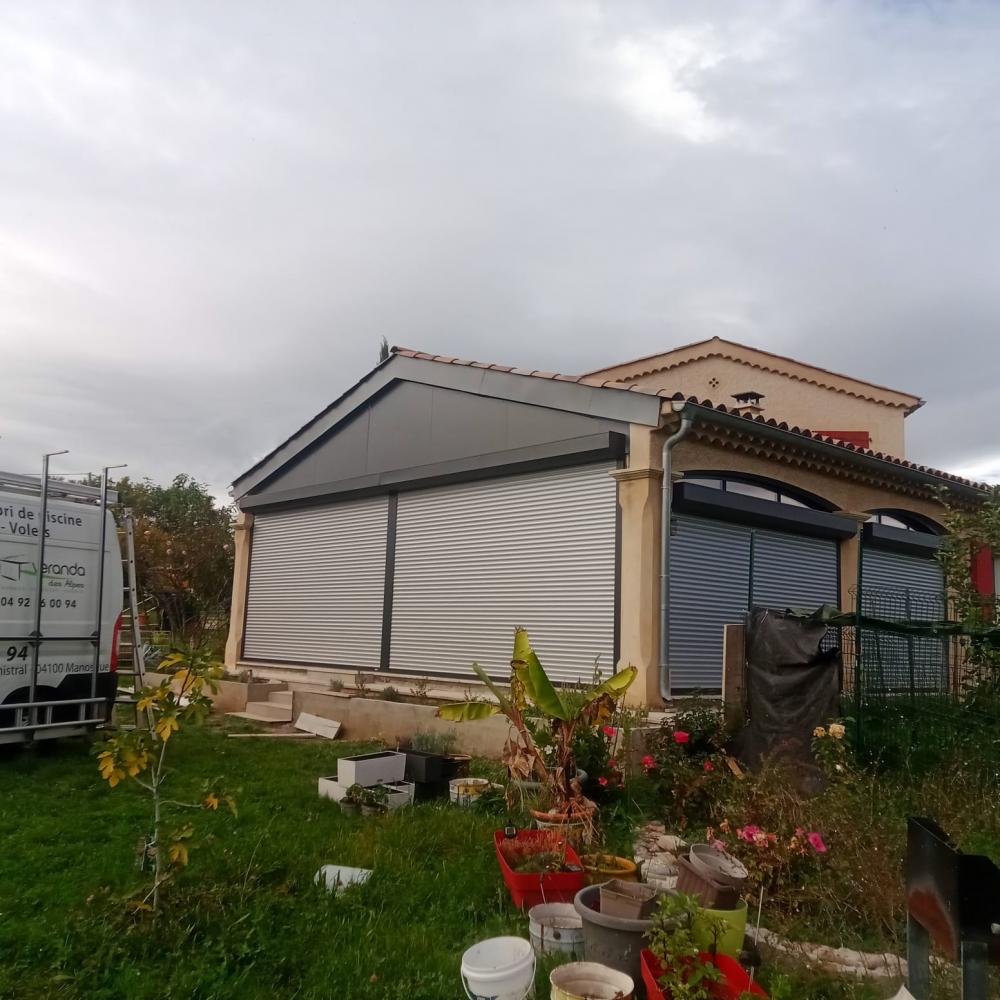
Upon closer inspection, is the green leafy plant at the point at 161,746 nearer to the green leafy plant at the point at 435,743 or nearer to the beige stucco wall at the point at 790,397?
the green leafy plant at the point at 435,743

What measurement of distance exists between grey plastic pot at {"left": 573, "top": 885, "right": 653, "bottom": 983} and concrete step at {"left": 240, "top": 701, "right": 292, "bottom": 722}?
32.8 feet

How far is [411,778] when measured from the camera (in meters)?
8.55

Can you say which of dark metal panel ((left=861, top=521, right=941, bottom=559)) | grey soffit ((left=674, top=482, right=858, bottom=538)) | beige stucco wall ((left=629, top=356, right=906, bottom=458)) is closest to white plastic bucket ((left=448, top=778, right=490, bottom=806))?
grey soffit ((left=674, top=482, right=858, bottom=538))

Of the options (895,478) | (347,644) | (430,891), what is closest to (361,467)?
(347,644)

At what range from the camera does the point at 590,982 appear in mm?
4008

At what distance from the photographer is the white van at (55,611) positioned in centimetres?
905

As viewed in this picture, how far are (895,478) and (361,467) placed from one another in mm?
9195

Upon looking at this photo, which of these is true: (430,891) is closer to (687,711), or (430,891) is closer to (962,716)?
(687,711)

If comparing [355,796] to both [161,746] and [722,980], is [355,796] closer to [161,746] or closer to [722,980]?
[161,746]

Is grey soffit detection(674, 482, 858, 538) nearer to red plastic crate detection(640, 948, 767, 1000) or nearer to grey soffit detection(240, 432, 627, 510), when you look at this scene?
grey soffit detection(240, 432, 627, 510)

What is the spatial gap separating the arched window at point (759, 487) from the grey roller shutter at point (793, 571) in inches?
20.9

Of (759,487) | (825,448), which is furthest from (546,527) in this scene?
(825,448)

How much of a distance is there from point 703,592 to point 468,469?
3.98m

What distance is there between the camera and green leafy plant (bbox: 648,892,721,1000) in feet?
12.1
